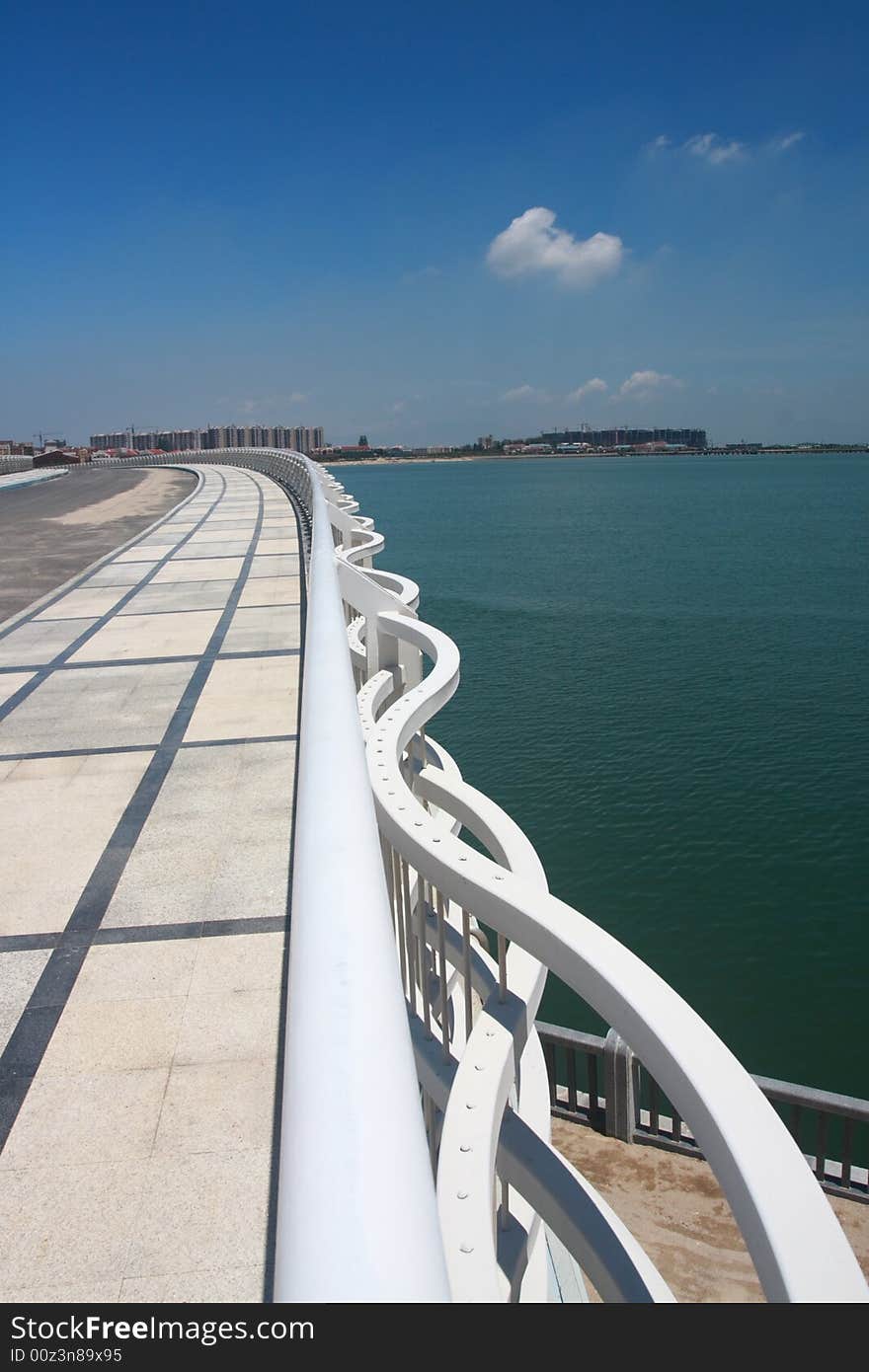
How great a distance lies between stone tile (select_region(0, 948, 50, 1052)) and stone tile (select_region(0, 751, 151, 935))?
25cm

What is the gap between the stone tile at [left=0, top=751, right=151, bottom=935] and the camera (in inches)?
203

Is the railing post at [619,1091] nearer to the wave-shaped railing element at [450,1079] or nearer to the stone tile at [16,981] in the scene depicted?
the wave-shaped railing element at [450,1079]

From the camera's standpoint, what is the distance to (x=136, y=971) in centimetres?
452

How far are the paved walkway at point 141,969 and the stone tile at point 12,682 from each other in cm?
4

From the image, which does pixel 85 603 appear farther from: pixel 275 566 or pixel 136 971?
pixel 136 971

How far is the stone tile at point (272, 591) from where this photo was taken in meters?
13.4

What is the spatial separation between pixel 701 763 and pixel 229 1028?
18316mm

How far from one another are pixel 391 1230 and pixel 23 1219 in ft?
7.84

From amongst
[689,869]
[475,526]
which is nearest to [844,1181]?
[689,869]

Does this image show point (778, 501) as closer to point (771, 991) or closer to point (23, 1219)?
point (771, 991)

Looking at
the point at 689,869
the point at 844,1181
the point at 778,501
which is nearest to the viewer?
the point at 844,1181

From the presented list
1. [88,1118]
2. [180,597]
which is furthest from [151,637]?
[88,1118]

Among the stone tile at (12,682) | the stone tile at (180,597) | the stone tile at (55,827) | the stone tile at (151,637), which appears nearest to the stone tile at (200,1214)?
the stone tile at (55,827)

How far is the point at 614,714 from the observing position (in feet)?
80.7
